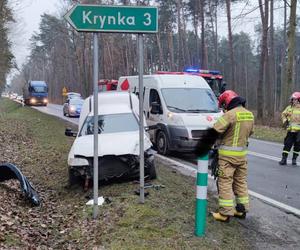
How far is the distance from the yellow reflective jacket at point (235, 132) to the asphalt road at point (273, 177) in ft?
6.79

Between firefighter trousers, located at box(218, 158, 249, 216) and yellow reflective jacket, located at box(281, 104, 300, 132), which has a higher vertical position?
yellow reflective jacket, located at box(281, 104, 300, 132)

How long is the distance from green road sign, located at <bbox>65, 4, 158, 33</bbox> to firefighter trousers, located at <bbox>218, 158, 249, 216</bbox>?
2.19m

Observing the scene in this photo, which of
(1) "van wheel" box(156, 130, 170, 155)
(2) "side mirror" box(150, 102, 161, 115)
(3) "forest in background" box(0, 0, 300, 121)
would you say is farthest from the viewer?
(3) "forest in background" box(0, 0, 300, 121)

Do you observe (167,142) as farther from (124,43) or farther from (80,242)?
(124,43)

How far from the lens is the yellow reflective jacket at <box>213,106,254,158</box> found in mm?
6016

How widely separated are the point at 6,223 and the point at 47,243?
717 mm

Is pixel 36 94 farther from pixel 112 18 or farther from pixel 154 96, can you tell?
pixel 112 18

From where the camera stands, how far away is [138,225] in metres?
5.84

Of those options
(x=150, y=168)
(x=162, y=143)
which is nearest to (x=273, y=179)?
(x=150, y=168)

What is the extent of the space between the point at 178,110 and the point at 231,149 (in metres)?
6.76

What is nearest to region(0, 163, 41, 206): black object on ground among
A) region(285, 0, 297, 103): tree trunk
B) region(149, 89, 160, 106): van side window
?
region(149, 89, 160, 106): van side window

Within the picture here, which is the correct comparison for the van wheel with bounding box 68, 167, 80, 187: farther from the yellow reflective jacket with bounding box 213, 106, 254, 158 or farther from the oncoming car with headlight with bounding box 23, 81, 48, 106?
the oncoming car with headlight with bounding box 23, 81, 48, 106

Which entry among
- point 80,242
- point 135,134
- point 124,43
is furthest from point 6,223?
point 124,43

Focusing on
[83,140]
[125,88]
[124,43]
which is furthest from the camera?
[124,43]
